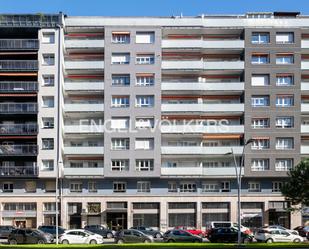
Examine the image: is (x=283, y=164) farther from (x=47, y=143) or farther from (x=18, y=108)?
(x=18, y=108)

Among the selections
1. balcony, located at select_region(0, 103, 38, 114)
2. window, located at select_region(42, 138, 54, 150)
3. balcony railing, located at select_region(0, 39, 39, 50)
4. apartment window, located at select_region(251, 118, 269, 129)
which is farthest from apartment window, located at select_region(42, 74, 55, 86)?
apartment window, located at select_region(251, 118, 269, 129)

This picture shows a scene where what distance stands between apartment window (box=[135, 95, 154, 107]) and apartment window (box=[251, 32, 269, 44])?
49.1 ft

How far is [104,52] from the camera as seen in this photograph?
80.4m

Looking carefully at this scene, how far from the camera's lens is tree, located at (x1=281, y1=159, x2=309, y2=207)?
6644 cm

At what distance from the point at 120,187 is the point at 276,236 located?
27.8 metres

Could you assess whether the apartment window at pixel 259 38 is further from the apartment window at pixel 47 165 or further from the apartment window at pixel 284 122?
the apartment window at pixel 47 165

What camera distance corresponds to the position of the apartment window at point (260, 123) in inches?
3145

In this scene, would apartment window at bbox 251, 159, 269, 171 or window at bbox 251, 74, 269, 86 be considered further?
window at bbox 251, 74, 269, 86

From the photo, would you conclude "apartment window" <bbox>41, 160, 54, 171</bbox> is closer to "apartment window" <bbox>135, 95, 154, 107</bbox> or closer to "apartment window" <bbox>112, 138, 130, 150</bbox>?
"apartment window" <bbox>112, 138, 130, 150</bbox>

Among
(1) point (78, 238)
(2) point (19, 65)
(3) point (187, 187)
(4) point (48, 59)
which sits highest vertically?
(4) point (48, 59)

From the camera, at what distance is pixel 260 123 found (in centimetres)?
8012

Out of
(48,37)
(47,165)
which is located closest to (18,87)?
(48,37)

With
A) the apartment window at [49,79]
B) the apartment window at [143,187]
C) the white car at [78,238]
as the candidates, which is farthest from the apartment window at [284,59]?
the white car at [78,238]

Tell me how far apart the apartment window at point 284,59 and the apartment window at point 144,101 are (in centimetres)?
1674
